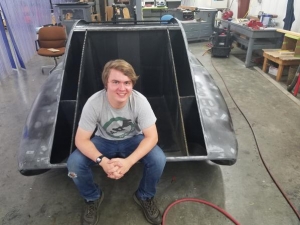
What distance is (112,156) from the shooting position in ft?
4.98

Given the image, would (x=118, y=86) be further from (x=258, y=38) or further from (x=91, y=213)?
(x=258, y=38)

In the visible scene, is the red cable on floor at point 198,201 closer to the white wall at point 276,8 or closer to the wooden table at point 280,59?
the wooden table at point 280,59

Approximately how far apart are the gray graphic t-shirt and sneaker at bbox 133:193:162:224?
0.50 meters

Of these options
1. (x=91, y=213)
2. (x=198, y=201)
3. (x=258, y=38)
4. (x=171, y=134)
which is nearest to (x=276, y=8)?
(x=258, y=38)

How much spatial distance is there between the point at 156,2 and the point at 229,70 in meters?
4.41

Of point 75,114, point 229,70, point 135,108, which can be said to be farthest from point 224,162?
point 229,70

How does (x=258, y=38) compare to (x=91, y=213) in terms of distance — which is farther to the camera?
(x=258, y=38)

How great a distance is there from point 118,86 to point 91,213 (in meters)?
0.88

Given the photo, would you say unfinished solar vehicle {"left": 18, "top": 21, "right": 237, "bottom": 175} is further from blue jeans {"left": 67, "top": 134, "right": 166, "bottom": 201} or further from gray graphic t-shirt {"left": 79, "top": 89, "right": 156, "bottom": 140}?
gray graphic t-shirt {"left": 79, "top": 89, "right": 156, "bottom": 140}

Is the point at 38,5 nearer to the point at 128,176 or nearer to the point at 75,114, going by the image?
the point at 75,114

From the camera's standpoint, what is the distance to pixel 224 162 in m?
1.62

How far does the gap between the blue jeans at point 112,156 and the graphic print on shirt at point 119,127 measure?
6 centimetres

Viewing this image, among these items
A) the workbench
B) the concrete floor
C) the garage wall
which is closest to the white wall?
the workbench

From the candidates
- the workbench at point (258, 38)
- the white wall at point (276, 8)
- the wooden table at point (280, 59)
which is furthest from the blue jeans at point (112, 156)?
the white wall at point (276, 8)
